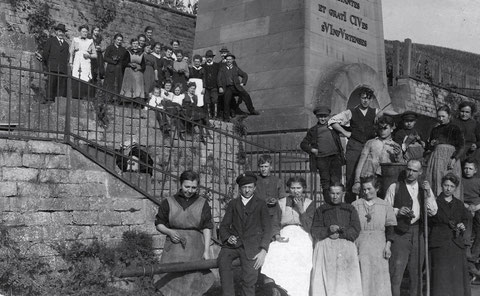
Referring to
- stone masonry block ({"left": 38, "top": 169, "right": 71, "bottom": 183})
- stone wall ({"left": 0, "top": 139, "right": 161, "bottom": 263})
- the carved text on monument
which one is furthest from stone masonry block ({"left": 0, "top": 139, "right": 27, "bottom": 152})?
the carved text on monument

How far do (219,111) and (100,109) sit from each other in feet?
11.5

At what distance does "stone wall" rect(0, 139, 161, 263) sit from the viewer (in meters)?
8.06

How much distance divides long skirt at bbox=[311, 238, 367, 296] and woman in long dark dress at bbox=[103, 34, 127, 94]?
6566 millimetres

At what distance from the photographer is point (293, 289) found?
289 inches

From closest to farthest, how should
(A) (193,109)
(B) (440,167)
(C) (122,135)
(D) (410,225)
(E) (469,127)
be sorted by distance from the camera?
(D) (410,225)
(B) (440,167)
(C) (122,135)
(E) (469,127)
(A) (193,109)

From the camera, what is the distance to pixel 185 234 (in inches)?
265

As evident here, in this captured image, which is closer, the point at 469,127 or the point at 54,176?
the point at 54,176

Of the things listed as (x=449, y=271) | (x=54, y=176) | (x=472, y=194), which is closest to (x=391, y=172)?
(x=449, y=271)

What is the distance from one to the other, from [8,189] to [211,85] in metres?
6.01

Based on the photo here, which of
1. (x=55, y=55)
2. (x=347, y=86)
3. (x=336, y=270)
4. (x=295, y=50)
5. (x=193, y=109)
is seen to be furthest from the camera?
(x=347, y=86)

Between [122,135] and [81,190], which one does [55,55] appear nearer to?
[122,135]

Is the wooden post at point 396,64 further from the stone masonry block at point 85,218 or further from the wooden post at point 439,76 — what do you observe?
the stone masonry block at point 85,218

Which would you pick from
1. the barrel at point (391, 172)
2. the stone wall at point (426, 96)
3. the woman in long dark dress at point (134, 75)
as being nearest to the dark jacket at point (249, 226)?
the barrel at point (391, 172)

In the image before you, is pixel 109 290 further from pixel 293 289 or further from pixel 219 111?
pixel 219 111
